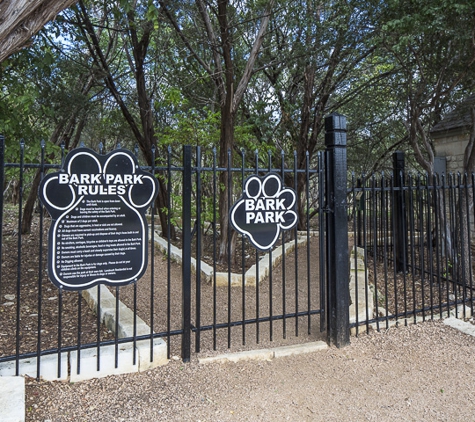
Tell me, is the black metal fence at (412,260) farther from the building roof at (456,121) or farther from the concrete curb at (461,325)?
the building roof at (456,121)

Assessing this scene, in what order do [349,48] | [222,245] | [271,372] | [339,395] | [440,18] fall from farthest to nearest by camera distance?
[349,48]
[222,245]
[440,18]
[271,372]
[339,395]

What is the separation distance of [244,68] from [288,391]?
8837 mm

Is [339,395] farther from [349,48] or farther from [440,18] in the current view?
[349,48]

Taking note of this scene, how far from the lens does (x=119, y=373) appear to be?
3270mm

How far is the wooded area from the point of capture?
6012 mm

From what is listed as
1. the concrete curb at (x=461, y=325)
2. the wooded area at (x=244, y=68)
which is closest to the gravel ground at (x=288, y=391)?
the concrete curb at (x=461, y=325)

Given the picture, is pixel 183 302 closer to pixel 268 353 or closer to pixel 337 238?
pixel 268 353

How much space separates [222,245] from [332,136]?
467cm

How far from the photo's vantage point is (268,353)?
3.69 metres

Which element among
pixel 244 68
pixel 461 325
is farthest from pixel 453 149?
pixel 461 325

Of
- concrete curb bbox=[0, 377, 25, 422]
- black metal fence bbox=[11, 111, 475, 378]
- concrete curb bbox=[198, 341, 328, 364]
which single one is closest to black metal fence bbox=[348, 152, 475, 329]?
black metal fence bbox=[11, 111, 475, 378]

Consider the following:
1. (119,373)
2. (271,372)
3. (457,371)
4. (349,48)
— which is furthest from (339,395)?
(349,48)

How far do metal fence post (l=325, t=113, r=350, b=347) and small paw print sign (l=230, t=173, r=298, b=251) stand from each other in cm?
42

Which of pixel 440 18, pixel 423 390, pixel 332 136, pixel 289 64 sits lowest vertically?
pixel 423 390
